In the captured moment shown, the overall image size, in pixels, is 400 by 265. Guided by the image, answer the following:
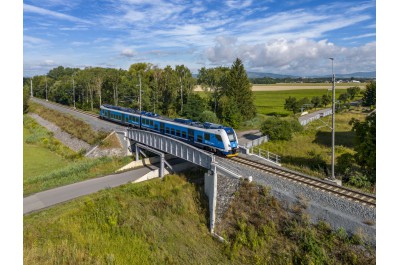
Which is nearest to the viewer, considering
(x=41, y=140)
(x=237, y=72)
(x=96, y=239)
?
(x=96, y=239)

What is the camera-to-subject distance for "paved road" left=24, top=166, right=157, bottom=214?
23.4 meters

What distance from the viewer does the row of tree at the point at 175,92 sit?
51.8m

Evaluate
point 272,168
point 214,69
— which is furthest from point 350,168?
point 214,69

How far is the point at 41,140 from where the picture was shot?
4884 centimetres

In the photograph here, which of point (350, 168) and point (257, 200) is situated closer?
point (257, 200)

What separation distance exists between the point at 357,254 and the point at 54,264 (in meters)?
15.4

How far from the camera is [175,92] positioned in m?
60.9

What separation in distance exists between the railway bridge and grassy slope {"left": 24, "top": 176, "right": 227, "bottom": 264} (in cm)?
168

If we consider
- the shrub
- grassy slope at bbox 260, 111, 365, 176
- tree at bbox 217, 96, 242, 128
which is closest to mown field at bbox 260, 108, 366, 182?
grassy slope at bbox 260, 111, 365, 176

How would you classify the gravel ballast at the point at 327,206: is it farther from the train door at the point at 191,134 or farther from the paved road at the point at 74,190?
the paved road at the point at 74,190

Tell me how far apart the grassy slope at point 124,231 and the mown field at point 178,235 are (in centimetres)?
6

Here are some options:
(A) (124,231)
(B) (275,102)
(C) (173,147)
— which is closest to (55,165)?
(C) (173,147)

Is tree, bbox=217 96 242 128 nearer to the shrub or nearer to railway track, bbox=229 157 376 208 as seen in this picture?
the shrub

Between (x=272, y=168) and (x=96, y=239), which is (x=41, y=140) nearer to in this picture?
(x=96, y=239)
